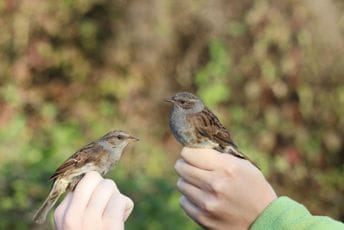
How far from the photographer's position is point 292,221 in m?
2.56

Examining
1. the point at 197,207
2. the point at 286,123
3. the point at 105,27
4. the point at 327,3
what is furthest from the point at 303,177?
the point at 197,207

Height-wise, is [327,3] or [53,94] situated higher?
[327,3]

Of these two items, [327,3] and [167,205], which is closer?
[167,205]

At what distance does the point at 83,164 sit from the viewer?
2770mm

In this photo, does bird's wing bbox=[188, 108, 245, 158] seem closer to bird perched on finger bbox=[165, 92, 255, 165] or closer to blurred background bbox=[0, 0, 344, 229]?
bird perched on finger bbox=[165, 92, 255, 165]

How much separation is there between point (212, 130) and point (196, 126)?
6 cm

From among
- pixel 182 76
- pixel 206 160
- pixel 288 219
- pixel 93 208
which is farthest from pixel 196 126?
pixel 182 76

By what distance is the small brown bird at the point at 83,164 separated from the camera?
8.93ft

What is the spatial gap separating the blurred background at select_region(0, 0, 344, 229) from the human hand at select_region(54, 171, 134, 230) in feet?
19.1

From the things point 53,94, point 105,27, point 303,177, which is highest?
point 105,27

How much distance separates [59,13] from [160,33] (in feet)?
2.86

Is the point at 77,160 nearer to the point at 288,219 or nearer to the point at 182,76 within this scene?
the point at 288,219

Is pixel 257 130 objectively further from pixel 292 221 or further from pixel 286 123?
pixel 292 221

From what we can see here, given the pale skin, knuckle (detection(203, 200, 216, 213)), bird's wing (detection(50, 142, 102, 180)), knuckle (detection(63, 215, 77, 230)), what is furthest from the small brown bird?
knuckle (detection(63, 215, 77, 230))
